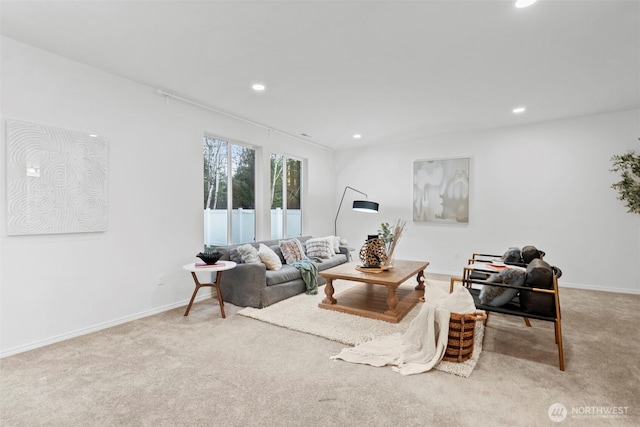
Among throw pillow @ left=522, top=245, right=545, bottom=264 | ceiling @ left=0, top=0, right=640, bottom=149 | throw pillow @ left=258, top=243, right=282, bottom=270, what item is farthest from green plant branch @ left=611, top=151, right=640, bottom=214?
throw pillow @ left=258, top=243, right=282, bottom=270

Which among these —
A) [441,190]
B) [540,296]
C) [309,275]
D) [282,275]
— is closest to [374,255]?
[309,275]

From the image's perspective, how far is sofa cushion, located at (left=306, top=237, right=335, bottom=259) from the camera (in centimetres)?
535

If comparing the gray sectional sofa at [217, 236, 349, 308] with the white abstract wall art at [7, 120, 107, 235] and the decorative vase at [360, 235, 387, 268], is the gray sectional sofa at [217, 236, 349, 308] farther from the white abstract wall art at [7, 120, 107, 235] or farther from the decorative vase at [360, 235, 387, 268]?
the white abstract wall art at [7, 120, 107, 235]

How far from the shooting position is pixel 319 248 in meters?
5.41

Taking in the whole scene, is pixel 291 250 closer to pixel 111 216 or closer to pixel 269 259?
pixel 269 259

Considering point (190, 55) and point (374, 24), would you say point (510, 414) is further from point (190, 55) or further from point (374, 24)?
point (190, 55)

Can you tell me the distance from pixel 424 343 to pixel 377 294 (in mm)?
1697

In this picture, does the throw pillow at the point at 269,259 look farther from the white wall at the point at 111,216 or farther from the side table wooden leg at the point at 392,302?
the side table wooden leg at the point at 392,302

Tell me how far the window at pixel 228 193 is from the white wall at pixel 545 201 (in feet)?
9.73

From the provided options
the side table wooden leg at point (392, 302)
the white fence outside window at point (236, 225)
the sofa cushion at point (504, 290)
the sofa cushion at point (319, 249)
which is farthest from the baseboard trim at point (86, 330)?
the sofa cushion at point (504, 290)

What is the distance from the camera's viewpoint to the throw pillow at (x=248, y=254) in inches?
162

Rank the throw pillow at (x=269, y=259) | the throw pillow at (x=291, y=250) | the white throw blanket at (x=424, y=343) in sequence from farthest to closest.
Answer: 1. the throw pillow at (x=291, y=250)
2. the throw pillow at (x=269, y=259)
3. the white throw blanket at (x=424, y=343)

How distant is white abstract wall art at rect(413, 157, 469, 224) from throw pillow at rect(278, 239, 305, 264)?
249 centimetres

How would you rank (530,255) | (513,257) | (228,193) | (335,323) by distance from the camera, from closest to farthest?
(335,323), (530,255), (513,257), (228,193)
